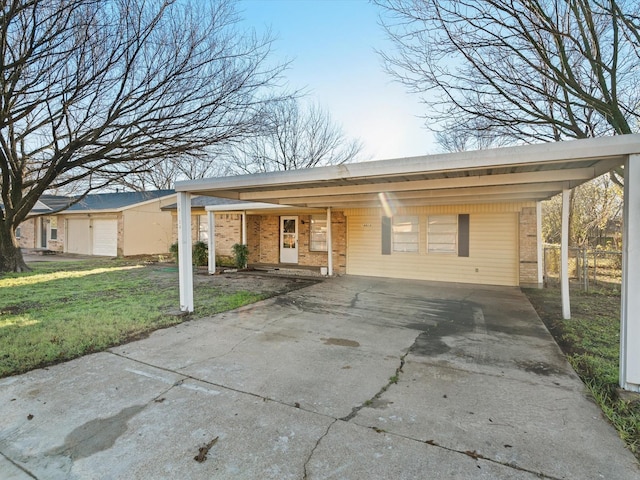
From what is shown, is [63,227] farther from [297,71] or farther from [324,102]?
[297,71]

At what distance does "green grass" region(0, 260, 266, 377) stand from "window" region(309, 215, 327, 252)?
481 centimetres

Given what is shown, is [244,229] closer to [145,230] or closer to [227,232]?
[227,232]

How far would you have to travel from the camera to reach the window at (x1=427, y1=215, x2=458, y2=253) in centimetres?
1096

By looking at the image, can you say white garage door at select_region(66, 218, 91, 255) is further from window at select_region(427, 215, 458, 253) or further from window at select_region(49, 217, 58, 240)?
window at select_region(427, 215, 458, 253)

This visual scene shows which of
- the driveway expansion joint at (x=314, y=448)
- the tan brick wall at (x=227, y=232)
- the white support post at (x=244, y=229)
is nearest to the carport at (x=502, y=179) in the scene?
the driveway expansion joint at (x=314, y=448)

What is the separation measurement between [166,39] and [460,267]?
1009 centimetres

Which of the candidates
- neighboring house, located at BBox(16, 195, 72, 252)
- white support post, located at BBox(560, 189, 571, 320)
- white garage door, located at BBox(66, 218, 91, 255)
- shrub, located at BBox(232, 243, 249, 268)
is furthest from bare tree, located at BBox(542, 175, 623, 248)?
neighboring house, located at BBox(16, 195, 72, 252)

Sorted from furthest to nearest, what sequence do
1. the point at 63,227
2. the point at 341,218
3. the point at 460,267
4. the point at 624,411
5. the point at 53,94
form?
the point at 63,227 < the point at 341,218 < the point at 460,267 < the point at 53,94 < the point at 624,411

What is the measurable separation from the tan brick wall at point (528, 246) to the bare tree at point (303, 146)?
1356 centimetres

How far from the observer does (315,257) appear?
1382 centimetres

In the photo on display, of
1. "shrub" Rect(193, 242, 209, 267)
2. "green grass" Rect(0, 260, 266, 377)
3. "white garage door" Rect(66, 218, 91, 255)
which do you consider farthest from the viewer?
"white garage door" Rect(66, 218, 91, 255)

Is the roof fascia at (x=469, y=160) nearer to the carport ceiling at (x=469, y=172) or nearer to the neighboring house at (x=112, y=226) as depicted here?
the carport ceiling at (x=469, y=172)

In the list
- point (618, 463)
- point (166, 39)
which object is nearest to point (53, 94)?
point (166, 39)

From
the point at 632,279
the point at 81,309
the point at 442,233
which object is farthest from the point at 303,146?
the point at 632,279
